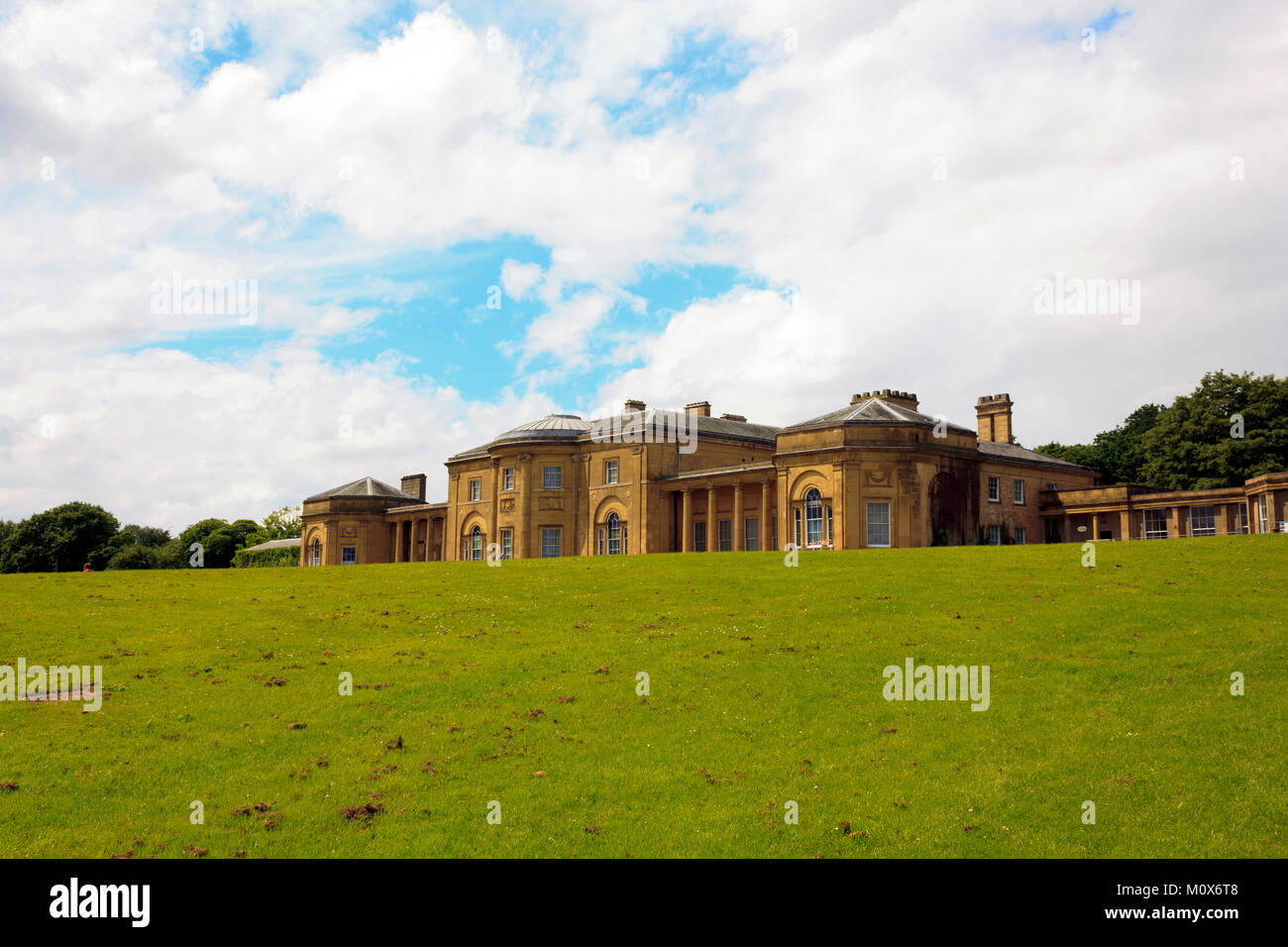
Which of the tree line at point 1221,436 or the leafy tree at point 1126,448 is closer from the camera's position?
the tree line at point 1221,436

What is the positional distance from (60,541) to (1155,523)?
93118 millimetres

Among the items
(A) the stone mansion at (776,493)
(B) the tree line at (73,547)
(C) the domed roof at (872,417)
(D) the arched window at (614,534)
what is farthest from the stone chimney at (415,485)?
(C) the domed roof at (872,417)

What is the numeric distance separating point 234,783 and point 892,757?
10.1m

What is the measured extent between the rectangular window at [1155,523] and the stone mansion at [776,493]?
0.22ft

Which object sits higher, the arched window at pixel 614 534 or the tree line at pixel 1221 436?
the tree line at pixel 1221 436

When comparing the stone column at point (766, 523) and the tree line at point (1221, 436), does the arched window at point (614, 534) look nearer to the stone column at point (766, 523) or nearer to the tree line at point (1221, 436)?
the stone column at point (766, 523)

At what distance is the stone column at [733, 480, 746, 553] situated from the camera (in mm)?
57353

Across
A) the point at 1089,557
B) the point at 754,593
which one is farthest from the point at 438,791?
the point at 1089,557

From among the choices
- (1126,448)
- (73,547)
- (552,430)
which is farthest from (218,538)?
(1126,448)

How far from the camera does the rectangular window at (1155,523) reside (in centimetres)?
5650

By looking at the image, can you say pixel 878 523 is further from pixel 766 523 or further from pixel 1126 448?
pixel 1126 448

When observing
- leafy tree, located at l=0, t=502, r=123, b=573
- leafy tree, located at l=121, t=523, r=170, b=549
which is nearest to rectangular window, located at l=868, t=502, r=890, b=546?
leafy tree, located at l=0, t=502, r=123, b=573

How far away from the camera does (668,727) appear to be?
16797 mm
